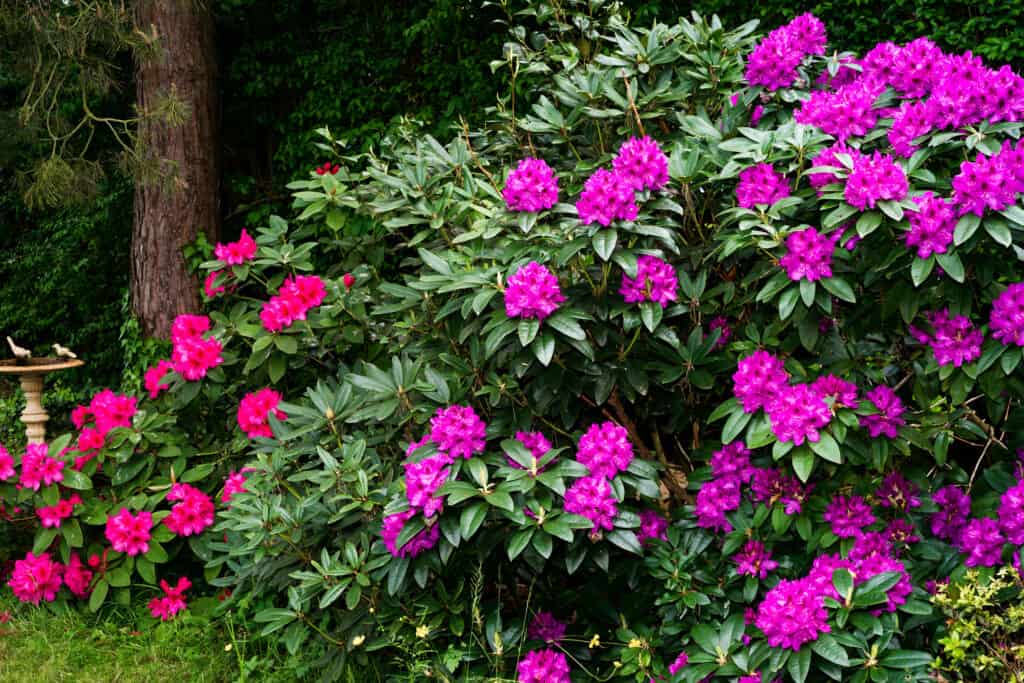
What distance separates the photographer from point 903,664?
6.32ft

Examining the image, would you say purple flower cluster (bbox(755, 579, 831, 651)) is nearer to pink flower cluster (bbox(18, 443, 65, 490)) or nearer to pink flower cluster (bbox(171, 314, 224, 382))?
pink flower cluster (bbox(171, 314, 224, 382))

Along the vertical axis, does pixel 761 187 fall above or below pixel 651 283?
above

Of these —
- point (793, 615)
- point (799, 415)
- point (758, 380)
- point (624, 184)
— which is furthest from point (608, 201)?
point (793, 615)

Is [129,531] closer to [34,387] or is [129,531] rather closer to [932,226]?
[34,387]

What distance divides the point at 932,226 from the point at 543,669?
132 centimetres

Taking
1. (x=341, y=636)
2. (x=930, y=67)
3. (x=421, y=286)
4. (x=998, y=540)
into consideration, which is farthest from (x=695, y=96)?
(x=341, y=636)

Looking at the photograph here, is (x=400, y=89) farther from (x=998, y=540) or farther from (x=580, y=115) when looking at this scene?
(x=998, y=540)

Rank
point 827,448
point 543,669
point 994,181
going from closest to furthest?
1. point 994,181
2. point 827,448
3. point 543,669

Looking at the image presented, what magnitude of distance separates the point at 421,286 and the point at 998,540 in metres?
1.39

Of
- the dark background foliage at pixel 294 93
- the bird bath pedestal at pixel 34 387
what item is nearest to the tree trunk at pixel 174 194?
the dark background foliage at pixel 294 93

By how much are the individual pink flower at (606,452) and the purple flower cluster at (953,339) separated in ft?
2.20

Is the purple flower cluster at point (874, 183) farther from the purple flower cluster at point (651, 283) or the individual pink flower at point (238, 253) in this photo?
the individual pink flower at point (238, 253)

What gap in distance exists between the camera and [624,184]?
2113 millimetres

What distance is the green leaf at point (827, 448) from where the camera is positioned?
192cm
